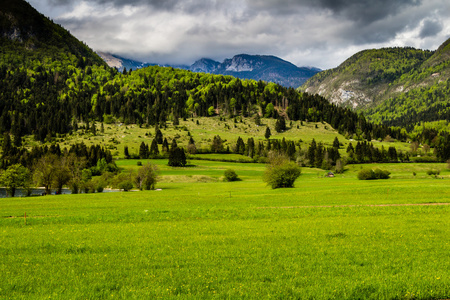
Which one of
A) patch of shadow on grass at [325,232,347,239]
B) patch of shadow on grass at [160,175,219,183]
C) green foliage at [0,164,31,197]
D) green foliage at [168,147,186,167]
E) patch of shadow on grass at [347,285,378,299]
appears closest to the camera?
patch of shadow on grass at [347,285,378,299]

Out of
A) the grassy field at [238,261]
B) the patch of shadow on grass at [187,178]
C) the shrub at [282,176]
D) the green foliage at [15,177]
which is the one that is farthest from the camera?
the patch of shadow on grass at [187,178]

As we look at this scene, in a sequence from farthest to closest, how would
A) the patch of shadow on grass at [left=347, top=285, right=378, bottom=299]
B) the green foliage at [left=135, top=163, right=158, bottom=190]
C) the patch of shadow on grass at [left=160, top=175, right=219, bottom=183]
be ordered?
1. the patch of shadow on grass at [left=160, top=175, right=219, bottom=183]
2. the green foliage at [left=135, top=163, right=158, bottom=190]
3. the patch of shadow on grass at [left=347, top=285, right=378, bottom=299]

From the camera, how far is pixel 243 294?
35.3ft

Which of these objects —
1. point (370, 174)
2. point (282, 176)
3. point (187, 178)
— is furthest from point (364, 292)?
point (187, 178)

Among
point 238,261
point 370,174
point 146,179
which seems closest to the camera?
point 238,261

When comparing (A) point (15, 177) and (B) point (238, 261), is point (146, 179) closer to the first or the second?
(A) point (15, 177)

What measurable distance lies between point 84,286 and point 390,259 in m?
14.5

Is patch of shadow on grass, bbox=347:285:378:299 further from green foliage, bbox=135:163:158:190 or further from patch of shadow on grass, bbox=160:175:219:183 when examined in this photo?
patch of shadow on grass, bbox=160:175:219:183

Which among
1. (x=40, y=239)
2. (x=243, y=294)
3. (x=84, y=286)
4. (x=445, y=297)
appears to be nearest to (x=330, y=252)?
(x=445, y=297)

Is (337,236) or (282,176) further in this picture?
(282,176)

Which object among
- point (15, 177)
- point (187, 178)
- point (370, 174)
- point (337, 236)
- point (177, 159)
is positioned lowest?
point (187, 178)

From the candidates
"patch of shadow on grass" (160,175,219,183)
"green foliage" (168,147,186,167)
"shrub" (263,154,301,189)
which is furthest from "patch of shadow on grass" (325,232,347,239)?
"green foliage" (168,147,186,167)

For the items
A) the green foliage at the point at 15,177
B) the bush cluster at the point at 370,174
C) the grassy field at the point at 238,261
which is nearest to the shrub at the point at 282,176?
the bush cluster at the point at 370,174

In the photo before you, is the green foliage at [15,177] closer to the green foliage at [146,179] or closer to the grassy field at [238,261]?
the green foliage at [146,179]
